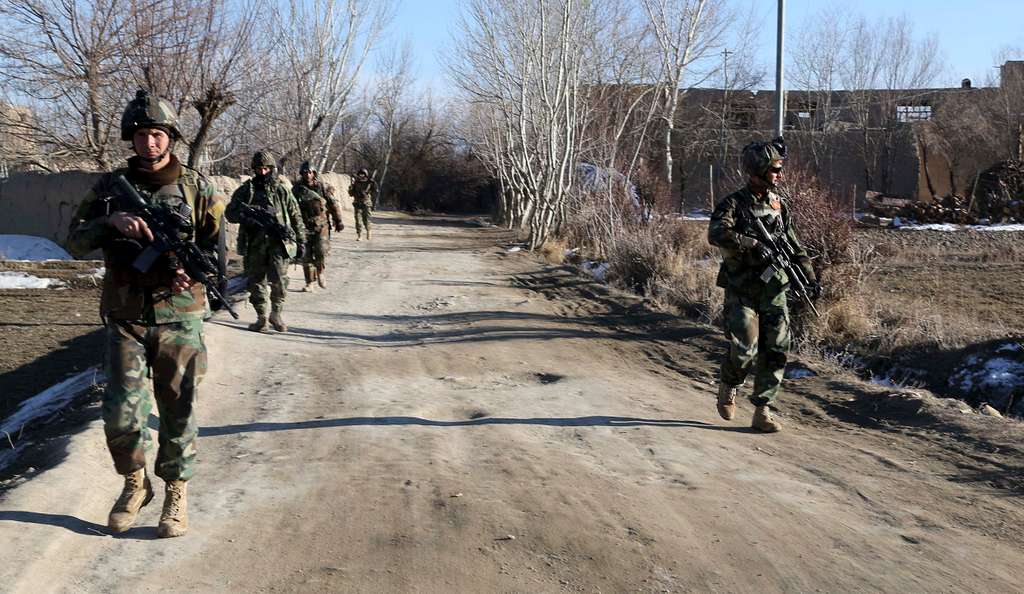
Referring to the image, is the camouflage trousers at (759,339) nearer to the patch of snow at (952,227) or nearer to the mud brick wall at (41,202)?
the mud brick wall at (41,202)

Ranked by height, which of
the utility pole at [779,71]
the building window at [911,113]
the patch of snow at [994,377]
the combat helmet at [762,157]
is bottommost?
the patch of snow at [994,377]

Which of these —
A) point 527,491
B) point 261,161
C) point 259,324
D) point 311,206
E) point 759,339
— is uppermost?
point 261,161

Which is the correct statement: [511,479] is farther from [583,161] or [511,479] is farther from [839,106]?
[839,106]

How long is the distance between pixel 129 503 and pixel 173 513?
0.21 meters

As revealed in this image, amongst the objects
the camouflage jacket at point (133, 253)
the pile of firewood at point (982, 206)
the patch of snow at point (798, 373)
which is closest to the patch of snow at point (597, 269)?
the patch of snow at point (798, 373)

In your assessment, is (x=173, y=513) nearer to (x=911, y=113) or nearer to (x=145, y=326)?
(x=145, y=326)

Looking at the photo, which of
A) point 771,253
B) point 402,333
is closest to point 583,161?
point 402,333

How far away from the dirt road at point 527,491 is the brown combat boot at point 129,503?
7 centimetres

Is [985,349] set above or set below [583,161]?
below

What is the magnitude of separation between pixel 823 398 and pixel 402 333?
15.3 feet

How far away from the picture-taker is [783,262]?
6.33 m

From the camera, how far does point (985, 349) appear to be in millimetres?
9211

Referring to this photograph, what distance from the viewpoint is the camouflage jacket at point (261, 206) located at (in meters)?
9.84

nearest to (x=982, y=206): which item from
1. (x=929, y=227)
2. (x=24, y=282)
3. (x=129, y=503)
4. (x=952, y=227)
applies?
(x=952, y=227)
